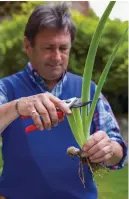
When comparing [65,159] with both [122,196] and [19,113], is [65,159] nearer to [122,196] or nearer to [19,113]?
[19,113]

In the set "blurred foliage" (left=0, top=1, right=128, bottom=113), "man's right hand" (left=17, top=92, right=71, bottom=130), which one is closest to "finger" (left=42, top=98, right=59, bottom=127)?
"man's right hand" (left=17, top=92, right=71, bottom=130)

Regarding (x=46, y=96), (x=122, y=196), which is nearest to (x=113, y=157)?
(x=46, y=96)

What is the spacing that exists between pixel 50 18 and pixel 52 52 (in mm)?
102

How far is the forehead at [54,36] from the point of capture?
60.1 inches

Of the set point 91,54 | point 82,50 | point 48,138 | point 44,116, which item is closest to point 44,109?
point 44,116

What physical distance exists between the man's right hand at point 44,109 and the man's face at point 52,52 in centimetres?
32

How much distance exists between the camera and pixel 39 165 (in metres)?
1.52

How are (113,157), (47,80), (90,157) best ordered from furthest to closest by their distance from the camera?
(47,80), (113,157), (90,157)

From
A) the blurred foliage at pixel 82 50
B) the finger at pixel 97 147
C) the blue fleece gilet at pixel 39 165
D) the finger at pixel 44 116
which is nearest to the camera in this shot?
the finger at pixel 44 116

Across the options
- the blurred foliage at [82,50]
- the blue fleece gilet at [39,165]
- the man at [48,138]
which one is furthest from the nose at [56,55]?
the blurred foliage at [82,50]

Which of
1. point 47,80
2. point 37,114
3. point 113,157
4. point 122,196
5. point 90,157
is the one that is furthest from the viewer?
point 122,196

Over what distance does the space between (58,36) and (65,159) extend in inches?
14.0

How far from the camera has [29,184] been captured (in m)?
1.53

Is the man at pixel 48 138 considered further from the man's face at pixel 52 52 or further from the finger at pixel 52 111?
the finger at pixel 52 111
